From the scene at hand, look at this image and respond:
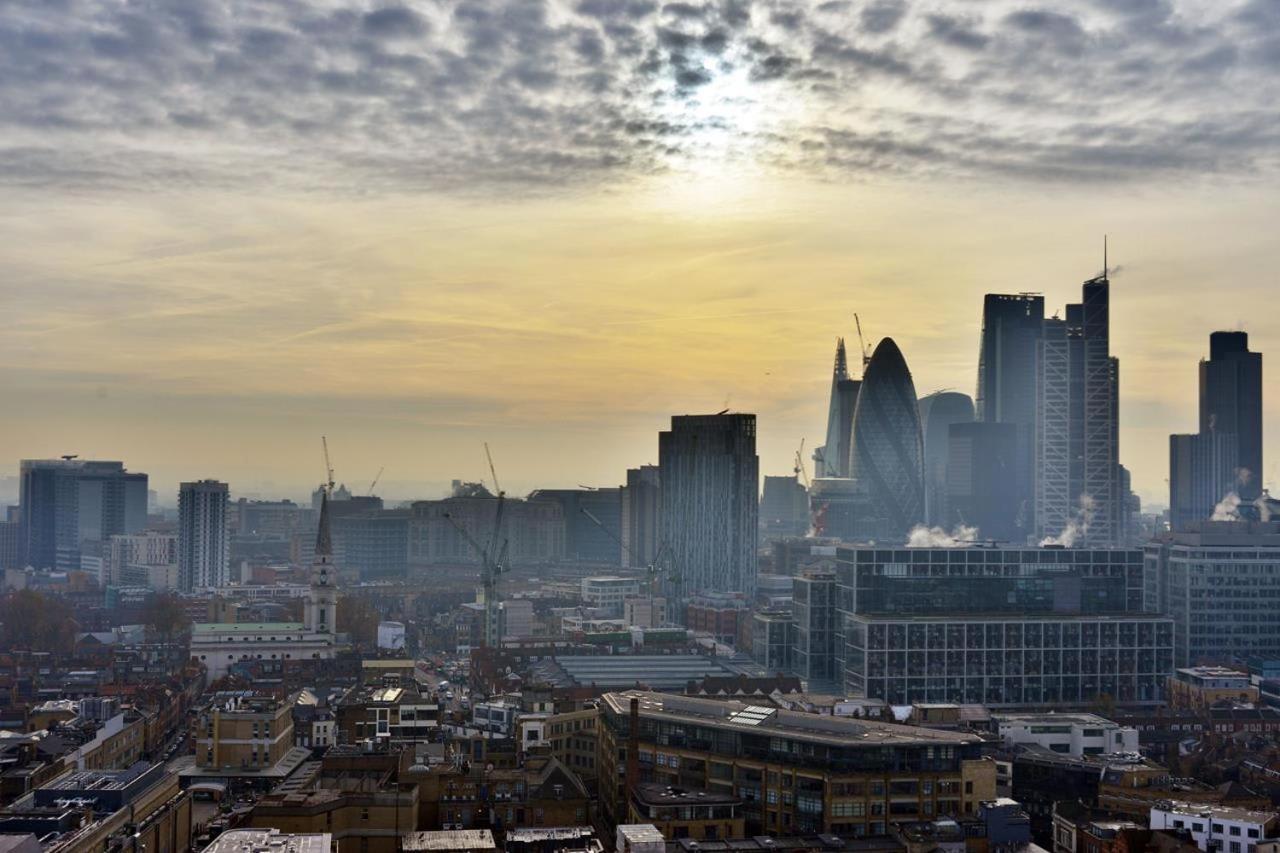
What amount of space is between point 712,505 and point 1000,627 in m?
83.0

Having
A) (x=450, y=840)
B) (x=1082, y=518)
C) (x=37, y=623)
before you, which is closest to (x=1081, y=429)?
(x=1082, y=518)

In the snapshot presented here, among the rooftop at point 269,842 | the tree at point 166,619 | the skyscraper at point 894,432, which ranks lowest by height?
the tree at point 166,619

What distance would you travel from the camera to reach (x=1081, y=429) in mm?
180625

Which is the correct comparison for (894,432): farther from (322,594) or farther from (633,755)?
(633,755)

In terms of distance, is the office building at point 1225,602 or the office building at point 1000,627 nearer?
the office building at point 1000,627

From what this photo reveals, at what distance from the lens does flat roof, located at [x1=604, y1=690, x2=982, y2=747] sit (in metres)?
45.2

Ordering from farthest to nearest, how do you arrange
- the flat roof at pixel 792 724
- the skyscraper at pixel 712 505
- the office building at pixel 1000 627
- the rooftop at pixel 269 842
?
the skyscraper at pixel 712 505 < the office building at pixel 1000 627 < the flat roof at pixel 792 724 < the rooftop at pixel 269 842

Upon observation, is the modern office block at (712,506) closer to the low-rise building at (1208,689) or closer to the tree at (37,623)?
the tree at (37,623)

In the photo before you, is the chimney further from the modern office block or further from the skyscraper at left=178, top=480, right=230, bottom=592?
the skyscraper at left=178, top=480, right=230, bottom=592

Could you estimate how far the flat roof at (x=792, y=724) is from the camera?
4519 cm

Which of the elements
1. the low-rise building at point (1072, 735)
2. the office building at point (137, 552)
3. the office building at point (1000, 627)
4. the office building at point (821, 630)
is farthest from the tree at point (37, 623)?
the low-rise building at point (1072, 735)

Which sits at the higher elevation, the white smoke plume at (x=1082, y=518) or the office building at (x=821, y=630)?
the white smoke plume at (x=1082, y=518)

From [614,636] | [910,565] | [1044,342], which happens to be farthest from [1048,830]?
[1044,342]

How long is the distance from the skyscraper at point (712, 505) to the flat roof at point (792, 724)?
101374 mm
